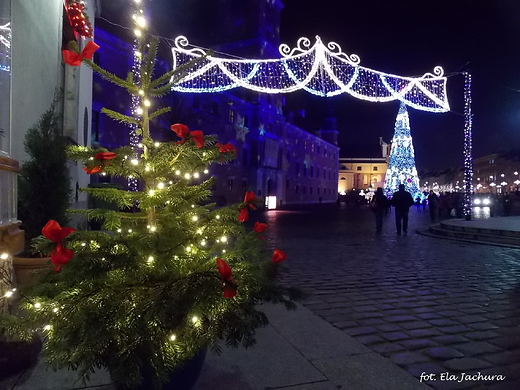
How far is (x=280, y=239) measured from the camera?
1364 centimetres

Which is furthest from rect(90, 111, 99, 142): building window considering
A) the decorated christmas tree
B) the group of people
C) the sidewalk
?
the decorated christmas tree

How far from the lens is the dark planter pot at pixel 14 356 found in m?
3.35

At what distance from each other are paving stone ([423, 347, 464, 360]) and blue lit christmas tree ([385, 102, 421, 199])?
3510 centimetres

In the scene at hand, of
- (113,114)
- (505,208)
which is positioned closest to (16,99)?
(113,114)

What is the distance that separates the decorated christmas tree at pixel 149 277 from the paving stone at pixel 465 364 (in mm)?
1806

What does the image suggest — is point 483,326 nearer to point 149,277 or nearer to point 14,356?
point 149,277

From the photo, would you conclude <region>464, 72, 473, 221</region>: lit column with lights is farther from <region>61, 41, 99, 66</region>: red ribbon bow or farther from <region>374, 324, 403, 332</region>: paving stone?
<region>61, 41, 99, 66</region>: red ribbon bow

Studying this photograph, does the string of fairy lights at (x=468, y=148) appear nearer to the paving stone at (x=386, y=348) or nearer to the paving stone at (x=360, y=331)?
the paving stone at (x=360, y=331)

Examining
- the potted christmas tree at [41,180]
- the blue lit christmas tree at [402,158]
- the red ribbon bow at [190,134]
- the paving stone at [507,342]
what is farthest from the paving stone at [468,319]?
the blue lit christmas tree at [402,158]

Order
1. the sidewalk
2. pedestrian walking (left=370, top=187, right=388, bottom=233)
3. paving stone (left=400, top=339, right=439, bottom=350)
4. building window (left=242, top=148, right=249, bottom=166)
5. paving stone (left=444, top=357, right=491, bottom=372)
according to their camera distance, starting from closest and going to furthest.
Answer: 1. the sidewalk
2. paving stone (left=444, top=357, right=491, bottom=372)
3. paving stone (left=400, top=339, right=439, bottom=350)
4. pedestrian walking (left=370, top=187, right=388, bottom=233)
5. building window (left=242, top=148, right=249, bottom=166)

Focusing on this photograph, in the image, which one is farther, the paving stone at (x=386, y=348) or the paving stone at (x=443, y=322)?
the paving stone at (x=443, y=322)

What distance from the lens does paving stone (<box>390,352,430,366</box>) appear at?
3775 millimetres

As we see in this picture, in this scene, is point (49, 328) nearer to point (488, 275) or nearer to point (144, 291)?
point (144, 291)

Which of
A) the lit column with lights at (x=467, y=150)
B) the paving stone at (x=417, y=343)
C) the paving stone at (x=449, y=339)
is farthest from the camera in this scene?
the lit column with lights at (x=467, y=150)
